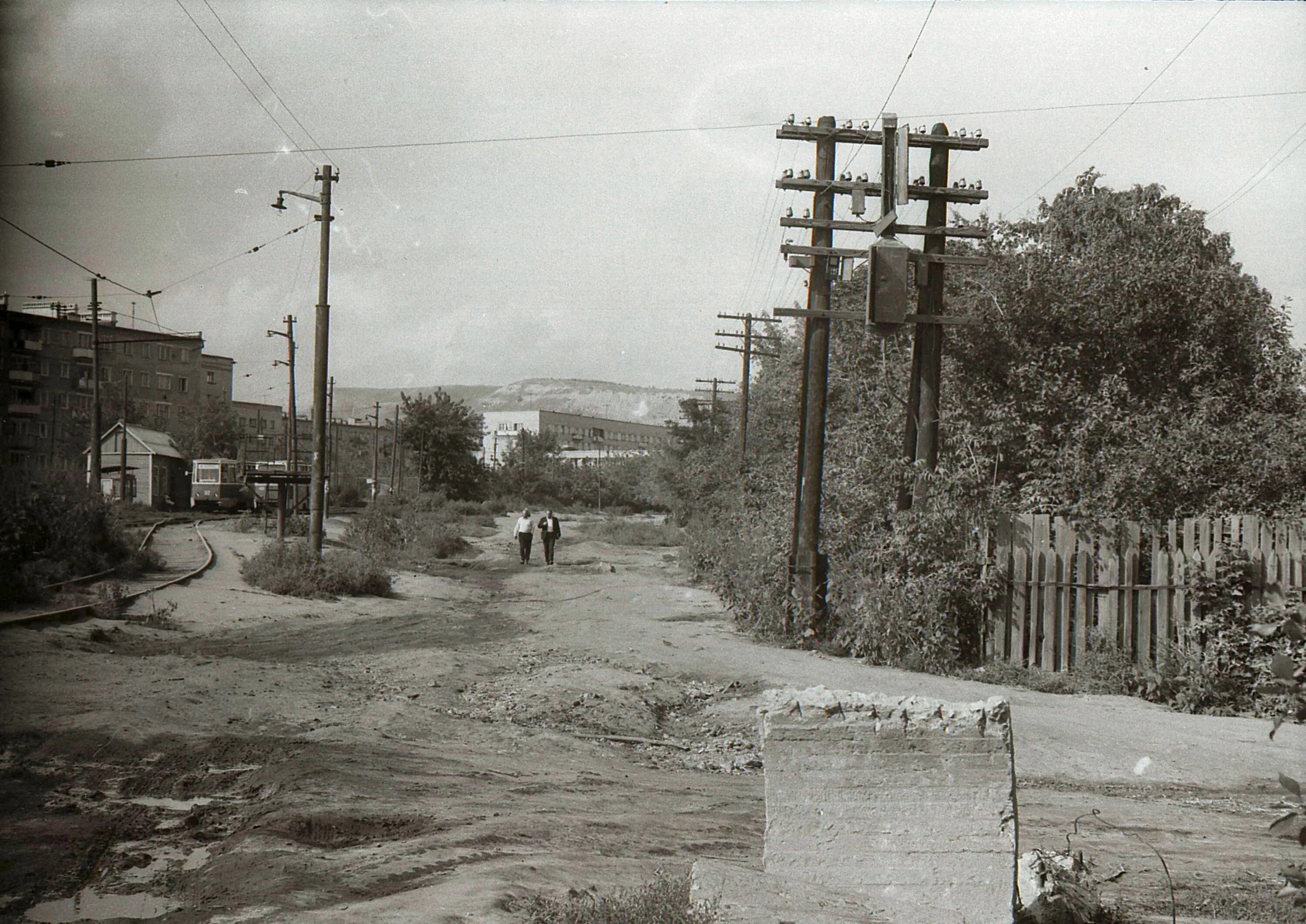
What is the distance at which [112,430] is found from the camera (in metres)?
47.1

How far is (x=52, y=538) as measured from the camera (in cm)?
1722

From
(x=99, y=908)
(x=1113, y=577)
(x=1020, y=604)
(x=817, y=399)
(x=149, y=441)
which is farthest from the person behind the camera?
(x=149, y=441)

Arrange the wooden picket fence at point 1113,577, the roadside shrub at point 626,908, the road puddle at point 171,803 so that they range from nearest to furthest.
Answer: the roadside shrub at point 626,908 < the road puddle at point 171,803 < the wooden picket fence at point 1113,577

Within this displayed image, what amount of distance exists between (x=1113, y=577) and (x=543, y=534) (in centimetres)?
1873

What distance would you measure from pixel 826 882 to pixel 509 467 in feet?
242

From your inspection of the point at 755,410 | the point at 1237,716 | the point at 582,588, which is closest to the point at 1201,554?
the point at 1237,716

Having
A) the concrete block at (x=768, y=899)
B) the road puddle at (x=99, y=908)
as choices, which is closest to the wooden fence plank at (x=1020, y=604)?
the concrete block at (x=768, y=899)

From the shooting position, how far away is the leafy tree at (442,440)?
59938 millimetres

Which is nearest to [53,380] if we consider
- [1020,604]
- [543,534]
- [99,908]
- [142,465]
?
[543,534]

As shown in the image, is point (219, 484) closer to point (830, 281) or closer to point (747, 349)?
point (747, 349)

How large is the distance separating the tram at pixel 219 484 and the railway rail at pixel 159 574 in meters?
13.1

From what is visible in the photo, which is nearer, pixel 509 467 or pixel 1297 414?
pixel 1297 414

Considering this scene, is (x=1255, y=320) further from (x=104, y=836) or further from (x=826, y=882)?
(x=104, y=836)

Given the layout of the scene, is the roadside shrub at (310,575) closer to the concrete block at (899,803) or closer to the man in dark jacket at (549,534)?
the man in dark jacket at (549,534)
